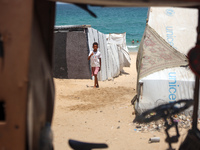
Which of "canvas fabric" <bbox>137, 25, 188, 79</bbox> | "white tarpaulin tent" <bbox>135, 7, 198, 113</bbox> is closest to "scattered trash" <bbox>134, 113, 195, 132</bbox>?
"white tarpaulin tent" <bbox>135, 7, 198, 113</bbox>

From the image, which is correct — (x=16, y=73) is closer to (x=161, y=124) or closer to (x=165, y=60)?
(x=161, y=124)

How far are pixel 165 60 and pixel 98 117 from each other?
6.98 ft

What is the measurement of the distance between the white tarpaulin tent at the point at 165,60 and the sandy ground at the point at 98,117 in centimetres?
77

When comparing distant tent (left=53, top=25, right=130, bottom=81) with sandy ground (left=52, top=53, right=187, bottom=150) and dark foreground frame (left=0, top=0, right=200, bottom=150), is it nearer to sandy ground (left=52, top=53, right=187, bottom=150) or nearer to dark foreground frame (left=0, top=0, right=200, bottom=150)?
sandy ground (left=52, top=53, right=187, bottom=150)

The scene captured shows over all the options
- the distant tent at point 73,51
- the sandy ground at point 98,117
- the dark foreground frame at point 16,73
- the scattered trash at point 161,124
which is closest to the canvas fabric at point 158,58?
the scattered trash at point 161,124

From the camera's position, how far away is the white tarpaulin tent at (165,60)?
21.4ft

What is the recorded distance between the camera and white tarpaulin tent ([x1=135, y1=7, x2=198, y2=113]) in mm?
6520

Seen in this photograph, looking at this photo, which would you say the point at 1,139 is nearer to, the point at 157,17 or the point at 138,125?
the point at 138,125

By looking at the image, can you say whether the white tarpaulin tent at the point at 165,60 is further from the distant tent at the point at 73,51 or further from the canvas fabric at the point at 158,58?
the distant tent at the point at 73,51

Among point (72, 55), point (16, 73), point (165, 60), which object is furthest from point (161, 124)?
point (72, 55)

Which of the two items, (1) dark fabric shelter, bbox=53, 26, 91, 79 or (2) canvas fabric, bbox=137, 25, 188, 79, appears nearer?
(2) canvas fabric, bbox=137, 25, 188, 79

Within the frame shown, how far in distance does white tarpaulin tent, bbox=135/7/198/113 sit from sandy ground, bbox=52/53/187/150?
77cm

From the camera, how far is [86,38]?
11492 mm

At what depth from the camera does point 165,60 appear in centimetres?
678
